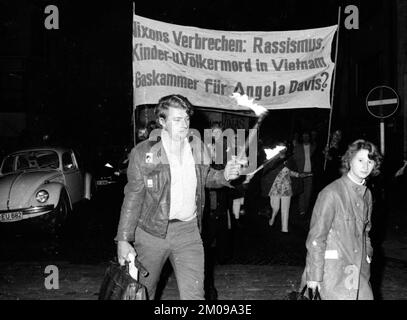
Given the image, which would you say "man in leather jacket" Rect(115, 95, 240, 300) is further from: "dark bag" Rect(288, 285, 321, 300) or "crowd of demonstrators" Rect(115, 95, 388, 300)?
"dark bag" Rect(288, 285, 321, 300)

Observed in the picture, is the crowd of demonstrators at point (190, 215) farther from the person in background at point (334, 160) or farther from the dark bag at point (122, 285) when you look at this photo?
the person in background at point (334, 160)

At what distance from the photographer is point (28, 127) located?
26.5m

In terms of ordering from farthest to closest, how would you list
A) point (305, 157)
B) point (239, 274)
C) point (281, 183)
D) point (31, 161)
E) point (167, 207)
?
point (31, 161) < point (305, 157) < point (281, 183) < point (239, 274) < point (167, 207)

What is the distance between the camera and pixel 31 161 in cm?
1062

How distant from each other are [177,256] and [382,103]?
280 inches

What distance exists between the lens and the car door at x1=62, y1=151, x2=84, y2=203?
1057 cm

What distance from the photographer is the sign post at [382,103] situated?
9406 mm

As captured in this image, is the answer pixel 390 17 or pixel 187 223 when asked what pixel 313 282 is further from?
pixel 390 17

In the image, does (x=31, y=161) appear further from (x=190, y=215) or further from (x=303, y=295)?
(x=303, y=295)

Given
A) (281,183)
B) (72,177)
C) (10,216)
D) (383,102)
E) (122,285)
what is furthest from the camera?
(72,177)

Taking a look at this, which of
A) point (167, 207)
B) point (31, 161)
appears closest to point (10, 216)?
point (31, 161)

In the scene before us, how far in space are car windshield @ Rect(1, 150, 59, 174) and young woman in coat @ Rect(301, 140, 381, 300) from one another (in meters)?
7.96

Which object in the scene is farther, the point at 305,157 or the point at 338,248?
the point at 305,157

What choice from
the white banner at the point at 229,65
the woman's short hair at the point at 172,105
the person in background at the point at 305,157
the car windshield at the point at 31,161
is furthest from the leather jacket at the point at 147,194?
the car windshield at the point at 31,161
